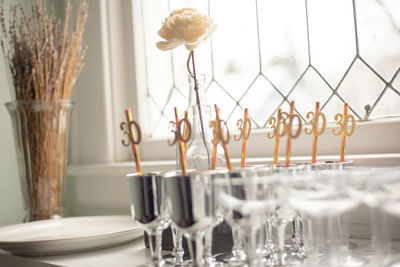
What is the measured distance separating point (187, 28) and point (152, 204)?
34cm

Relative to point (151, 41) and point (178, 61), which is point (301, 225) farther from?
point (151, 41)

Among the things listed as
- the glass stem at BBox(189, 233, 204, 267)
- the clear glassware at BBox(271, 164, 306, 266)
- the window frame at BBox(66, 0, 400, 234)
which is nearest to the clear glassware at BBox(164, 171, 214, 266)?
the glass stem at BBox(189, 233, 204, 267)

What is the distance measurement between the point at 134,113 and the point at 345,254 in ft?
3.22

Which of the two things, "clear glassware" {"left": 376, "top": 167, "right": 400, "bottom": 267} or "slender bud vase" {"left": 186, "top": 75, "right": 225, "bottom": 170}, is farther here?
"slender bud vase" {"left": 186, "top": 75, "right": 225, "bottom": 170}

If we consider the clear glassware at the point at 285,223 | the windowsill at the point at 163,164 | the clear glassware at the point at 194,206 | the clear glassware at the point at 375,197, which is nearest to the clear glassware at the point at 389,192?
the clear glassware at the point at 375,197

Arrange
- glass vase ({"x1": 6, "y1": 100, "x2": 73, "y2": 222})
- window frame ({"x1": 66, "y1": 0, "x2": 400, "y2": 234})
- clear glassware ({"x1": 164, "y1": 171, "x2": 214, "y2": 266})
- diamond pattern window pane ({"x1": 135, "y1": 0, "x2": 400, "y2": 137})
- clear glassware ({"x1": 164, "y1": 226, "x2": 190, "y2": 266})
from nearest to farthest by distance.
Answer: clear glassware ({"x1": 164, "y1": 171, "x2": 214, "y2": 266})
clear glassware ({"x1": 164, "y1": 226, "x2": 190, "y2": 266})
diamond pattern window pane ({"x1": 135, "y1": 0, "x2": 400, "y2": 137})
glass vase ({"x1": 6, "y1": 100, "x2": 73, "y2": 222})
window frame ({"x1": 66, "y1": 0, "x2": 400, "y2": 234})

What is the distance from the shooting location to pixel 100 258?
0.96 metres

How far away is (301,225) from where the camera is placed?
36.3 inches

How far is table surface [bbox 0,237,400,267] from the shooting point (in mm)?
903

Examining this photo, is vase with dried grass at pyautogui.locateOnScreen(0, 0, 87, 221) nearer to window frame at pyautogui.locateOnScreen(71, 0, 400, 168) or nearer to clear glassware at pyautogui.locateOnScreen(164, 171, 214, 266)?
window frame at pyautogui.locateOnScreen(71, 0, 400, 168)

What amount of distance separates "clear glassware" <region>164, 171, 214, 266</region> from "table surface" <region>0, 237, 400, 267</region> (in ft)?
0.76

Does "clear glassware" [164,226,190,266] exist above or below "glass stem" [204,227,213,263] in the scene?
below

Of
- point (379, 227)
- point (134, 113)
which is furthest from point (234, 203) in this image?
point (134, 113)

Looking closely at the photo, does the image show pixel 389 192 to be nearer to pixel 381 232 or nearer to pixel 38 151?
pixel 381 232
